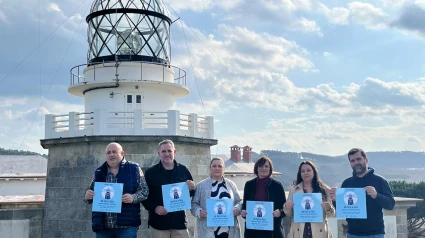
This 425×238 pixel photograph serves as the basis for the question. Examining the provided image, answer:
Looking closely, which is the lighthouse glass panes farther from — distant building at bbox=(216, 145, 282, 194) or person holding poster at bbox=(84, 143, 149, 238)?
distant building at bbox=(216, 145, 282, 194)

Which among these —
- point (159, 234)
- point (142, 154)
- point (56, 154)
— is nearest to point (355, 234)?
point (159, 234)

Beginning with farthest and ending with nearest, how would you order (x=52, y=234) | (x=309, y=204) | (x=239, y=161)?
(x=239, y=161) < (x=52, y=234) < (x=309, y=204)

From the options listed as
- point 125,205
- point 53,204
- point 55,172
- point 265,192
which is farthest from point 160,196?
point 55,172

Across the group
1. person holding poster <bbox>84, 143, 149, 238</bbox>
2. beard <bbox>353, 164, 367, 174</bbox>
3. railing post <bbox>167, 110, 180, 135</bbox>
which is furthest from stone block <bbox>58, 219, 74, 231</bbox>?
beard <bbox>353, 164, 367, 174</bbox>

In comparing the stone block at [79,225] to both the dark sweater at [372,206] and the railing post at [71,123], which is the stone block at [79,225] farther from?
the dark sweater at [372,206]

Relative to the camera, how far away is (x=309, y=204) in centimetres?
537

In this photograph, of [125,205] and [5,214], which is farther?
[5,214]

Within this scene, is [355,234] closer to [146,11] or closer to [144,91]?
[144,91]

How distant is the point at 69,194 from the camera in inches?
435

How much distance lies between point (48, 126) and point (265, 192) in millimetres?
8021

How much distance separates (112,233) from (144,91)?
287 inches

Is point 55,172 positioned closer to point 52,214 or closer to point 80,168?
point 80,168

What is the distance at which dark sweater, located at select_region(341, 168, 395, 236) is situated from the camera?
17.8 feet

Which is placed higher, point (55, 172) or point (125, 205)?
point (55, 172)
